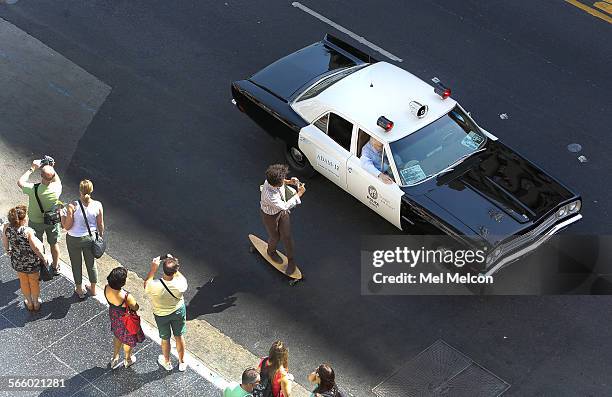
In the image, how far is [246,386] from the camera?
994cm

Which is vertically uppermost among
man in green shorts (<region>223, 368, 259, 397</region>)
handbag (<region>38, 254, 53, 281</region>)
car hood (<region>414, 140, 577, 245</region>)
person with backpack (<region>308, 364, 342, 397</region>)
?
car hood (<region>414, 140, 577, 245</region>)

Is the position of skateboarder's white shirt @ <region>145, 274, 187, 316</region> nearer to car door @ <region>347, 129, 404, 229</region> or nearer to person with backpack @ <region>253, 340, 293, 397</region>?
person with backpack @ <region>253, 340, 293, 397</region>

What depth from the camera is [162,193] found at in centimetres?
1440

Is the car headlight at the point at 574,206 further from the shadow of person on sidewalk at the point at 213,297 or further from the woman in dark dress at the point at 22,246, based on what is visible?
the woman in dark dress at the point at 22,246

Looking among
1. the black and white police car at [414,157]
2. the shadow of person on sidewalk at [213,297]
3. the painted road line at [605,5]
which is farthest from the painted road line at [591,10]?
the shadow of person on sidewalk at [213,297]

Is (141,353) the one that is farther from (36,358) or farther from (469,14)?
(469,14)

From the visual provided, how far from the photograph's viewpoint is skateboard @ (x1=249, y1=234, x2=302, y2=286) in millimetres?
13000

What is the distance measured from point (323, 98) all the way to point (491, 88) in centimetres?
326

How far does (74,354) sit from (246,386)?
275 cm

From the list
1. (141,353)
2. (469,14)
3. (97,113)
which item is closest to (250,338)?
(141,353)

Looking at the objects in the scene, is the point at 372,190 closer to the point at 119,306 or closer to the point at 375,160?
the point at 375,160

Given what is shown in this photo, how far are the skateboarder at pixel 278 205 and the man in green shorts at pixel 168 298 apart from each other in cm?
176

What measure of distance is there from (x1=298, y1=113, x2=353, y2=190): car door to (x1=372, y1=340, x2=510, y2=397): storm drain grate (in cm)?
276

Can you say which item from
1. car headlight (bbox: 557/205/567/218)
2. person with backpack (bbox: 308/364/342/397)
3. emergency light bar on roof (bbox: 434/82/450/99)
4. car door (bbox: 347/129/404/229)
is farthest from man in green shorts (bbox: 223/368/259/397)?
emergency light bar on roof (bbox: 434/82/450/99)
